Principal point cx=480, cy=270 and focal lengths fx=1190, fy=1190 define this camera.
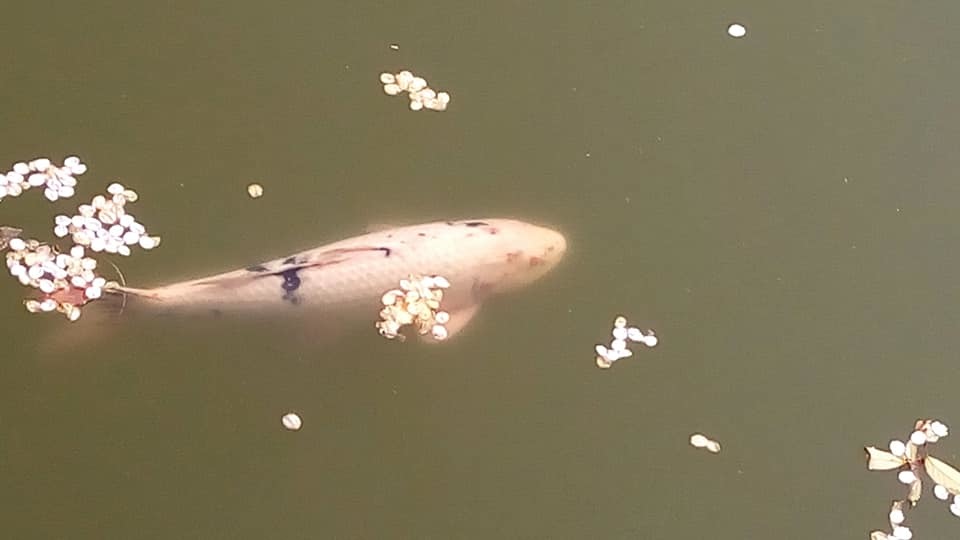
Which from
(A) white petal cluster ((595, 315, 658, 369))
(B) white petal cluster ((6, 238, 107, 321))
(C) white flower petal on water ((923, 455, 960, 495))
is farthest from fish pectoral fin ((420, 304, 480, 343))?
(C) white flower petal on water ((923, 455, 960, 495))

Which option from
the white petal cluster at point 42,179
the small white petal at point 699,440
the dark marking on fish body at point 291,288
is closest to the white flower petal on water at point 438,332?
the dark marking on fish body at point 291,288

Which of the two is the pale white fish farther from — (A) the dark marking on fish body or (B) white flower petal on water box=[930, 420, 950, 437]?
(B) white flower petal on water box=[930, 420, 950, 437]

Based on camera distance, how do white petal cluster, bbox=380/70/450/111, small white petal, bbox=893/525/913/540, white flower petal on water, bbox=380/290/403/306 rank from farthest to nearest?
white petal cluster, bbox=380/70/450/111
white flower petal on water, bbox=380/290/403/306
small white petal, bbox=893/525/913/540

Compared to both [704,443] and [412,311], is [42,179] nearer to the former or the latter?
[412,311]

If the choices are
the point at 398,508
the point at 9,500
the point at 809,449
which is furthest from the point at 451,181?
the point at 9,500

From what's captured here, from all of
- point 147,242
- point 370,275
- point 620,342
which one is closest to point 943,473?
point 620,342

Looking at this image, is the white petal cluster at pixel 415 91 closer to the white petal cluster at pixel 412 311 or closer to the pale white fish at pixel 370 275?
the pale white fish at pixel 370 275
